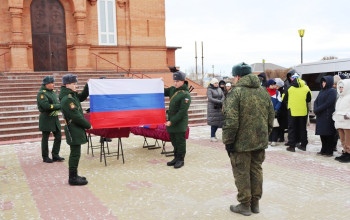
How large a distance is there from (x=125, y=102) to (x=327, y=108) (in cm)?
431

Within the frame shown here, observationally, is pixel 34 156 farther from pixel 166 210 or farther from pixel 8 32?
pixel 8 32

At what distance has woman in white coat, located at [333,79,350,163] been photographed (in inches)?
A: 278

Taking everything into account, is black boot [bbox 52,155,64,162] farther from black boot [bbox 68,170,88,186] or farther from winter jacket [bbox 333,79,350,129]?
winter jacket [bbox 333,79,350,129]

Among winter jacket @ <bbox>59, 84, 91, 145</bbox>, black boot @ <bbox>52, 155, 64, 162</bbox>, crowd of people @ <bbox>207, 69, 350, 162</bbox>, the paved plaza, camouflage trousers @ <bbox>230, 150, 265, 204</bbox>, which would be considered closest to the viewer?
camouflage trousers @ <bbox>230, 150, 265, 204</bbox>

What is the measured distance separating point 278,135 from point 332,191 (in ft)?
14.4

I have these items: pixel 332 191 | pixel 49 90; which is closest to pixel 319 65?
pixel 332 191

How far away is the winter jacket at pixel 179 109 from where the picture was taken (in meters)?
6.79

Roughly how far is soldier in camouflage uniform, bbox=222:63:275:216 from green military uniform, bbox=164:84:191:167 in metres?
2.51

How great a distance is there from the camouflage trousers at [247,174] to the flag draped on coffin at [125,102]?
3355 millimetres

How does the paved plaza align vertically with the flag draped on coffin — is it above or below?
below

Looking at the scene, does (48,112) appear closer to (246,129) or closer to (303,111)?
(246,129)

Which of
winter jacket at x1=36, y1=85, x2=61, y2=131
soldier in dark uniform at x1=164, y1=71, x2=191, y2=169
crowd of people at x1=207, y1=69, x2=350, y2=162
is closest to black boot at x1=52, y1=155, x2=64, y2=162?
winter jacket at x1=36, y1=85, x2=61, y2=131

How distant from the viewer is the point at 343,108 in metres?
7.12

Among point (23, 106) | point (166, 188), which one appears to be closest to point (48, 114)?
point (166, 188)
